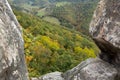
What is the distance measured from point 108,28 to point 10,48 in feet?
12.9

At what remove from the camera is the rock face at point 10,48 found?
8.09m

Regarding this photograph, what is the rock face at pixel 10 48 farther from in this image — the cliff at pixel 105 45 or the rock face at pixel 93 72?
the cliff at pixel 105 45

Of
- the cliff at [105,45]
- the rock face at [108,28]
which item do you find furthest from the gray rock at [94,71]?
the rock face at [108,28]

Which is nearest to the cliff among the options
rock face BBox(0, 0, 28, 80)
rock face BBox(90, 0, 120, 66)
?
rock face BBox(90, 0, 120, 66)

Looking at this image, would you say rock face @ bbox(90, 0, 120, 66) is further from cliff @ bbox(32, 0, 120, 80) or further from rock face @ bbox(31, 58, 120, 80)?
rock face @ bbox(31, 58, 120, 80)

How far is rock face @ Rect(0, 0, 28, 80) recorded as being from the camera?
8.09 metres

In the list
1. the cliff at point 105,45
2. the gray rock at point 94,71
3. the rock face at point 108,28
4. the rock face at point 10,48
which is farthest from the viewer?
the gray rock at point 94,71

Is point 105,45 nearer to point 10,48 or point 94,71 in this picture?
point 94,71

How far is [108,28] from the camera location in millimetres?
10594

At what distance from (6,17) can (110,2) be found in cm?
421

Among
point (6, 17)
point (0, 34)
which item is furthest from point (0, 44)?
point (6, 17)

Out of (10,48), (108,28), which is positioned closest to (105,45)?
(108,28)

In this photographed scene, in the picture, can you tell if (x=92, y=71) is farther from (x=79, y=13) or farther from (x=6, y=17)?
(x=79, y=13)

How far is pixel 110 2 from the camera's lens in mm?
10961
